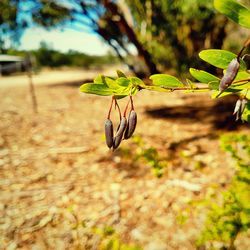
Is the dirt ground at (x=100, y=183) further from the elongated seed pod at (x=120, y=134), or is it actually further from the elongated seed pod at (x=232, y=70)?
the elongated seed pod at (x=232, y=70)

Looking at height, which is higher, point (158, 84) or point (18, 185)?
point (158, 84)

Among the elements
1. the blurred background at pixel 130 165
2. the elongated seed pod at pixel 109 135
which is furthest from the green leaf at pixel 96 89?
the blurred background at pixel 130 165

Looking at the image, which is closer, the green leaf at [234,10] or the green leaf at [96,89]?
the green leaf at [234,10]

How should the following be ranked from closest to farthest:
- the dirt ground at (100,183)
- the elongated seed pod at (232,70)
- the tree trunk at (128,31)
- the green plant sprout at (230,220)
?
the elongated seed pod at (232,70)
the green plant sprout at (230,220)
the dirt ground at (100,183)
the tree trunk at (128,31)

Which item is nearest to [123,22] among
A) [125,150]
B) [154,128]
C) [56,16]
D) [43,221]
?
[154,128]

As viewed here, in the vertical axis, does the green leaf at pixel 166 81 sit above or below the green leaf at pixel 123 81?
below

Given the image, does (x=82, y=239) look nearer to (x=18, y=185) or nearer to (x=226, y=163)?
(x=18, y=185)
